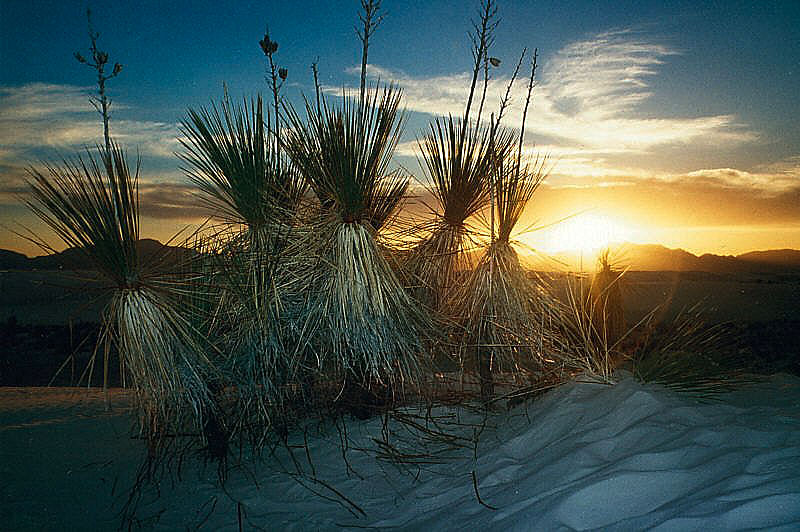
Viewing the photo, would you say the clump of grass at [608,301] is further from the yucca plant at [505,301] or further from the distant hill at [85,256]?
the distant hill at [85,256]

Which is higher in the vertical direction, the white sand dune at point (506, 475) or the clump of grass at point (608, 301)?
the clump of grass at point (608, 301)

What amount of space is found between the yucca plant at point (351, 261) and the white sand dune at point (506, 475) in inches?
26.0

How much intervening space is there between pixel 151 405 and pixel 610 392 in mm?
3021

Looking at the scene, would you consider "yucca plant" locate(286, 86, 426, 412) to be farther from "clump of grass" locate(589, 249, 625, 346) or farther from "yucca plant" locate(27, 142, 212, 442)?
"clump of grass" locate(589, 249, 625, 346)

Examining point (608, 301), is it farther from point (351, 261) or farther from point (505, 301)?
point (351, 261)

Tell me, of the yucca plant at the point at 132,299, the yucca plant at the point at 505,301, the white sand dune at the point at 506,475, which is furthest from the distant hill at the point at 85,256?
the yucca plant at the point at 505,301

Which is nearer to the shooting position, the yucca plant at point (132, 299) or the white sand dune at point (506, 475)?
the white sand dune at point (506, 475)

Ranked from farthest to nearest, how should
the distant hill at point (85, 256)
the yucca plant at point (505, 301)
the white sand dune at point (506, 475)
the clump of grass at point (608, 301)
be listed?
the clump of grass at point (608, 301)
the yucca plant at point (505, 301)
the distant hill at point (85, 256)
the white sand dune at point (506, 475)

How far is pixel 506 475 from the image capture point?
2977mm

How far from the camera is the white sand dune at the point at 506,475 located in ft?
6.66

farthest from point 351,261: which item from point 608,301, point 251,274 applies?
point 608,301

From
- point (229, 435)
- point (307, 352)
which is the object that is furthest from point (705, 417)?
point (229, 435)

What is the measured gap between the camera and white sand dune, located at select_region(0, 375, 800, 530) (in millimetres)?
2029

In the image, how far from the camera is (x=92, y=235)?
11.2 feet
